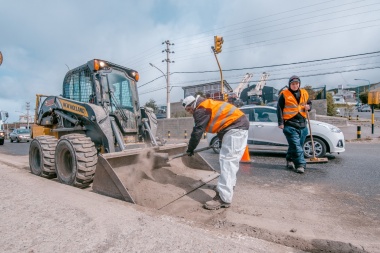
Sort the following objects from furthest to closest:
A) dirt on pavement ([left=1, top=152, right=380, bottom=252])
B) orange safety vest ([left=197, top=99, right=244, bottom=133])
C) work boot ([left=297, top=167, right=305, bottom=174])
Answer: work boot ([left=297, top=167, right=305, bottom=174]) < orange safety vest ([left=197, top=99, right=244, bottom=133]) < dirt on pavement ([left=1, top=152, right=380, bottom=252])

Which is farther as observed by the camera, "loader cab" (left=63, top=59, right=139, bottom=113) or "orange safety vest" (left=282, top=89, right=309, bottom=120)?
"orange safety vest" (left=282, top=89, right=309, bottom=120)

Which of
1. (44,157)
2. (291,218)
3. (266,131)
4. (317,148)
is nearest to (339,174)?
(317,148)

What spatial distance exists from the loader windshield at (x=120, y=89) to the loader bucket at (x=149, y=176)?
55.5 inches

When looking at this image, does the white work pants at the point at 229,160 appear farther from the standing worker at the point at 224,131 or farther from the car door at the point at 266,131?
the car door at the point at 266,131

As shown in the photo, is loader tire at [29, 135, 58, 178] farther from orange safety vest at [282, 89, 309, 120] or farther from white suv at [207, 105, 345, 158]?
orange safety vest at [282, 89, 309, 120]

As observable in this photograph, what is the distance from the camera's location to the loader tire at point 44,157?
4957mm

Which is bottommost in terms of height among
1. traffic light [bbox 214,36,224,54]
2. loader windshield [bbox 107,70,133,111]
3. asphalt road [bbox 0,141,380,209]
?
asphalt road [bbox 0,141,380,209]

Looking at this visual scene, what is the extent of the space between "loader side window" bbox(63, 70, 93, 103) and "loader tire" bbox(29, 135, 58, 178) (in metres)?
1.07

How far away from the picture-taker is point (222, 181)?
338 cm

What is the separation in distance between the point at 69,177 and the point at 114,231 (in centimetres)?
232

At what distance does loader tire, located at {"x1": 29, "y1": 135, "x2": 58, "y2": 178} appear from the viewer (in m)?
4.96

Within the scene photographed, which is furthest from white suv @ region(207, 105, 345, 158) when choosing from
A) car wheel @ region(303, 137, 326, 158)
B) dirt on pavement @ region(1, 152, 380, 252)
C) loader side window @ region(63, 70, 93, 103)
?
loader side window @ region(63, 70, 93, 103)

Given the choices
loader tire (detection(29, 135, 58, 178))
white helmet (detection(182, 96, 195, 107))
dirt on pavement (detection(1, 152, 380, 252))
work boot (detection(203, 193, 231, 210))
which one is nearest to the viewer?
dirt on pavement (detection(1, 152, 380, 252))

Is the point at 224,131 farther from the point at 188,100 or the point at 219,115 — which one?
the point at 188,100
